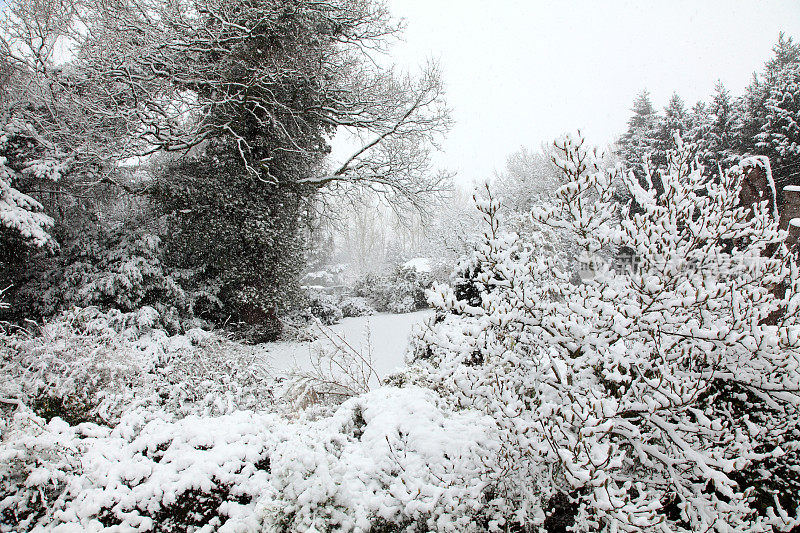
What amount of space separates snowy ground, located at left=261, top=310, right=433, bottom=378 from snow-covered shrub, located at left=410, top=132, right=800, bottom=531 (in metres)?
3.10

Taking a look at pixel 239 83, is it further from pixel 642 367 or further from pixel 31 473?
pixel 642 367

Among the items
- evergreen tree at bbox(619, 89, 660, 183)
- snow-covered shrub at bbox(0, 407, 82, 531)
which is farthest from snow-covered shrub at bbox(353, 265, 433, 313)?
snow-covered shrub at bbox(0, 407, 82, 531)

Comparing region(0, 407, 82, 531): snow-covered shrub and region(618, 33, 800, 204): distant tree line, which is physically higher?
region(618, 33, 800, 204): distant tree line

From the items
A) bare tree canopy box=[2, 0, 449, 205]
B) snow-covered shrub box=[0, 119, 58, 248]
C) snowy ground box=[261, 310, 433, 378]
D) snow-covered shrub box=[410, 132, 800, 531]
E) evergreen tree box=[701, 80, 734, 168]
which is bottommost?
snowy ground box=[261, 310, 433, 378]

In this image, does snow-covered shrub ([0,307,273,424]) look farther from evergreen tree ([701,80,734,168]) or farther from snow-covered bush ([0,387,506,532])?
evergreen tree ([701,80,734,168])

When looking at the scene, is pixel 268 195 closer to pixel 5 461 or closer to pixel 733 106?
pixel 5 461

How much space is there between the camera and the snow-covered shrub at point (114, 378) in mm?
3312

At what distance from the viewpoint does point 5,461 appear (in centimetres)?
200

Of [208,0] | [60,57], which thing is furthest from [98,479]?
[60,57]

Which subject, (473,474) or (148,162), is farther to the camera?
(148,162)

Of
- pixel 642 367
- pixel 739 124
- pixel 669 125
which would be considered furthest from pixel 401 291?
pixel 739 124

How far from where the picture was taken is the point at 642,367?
178 cm

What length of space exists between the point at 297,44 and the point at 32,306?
24.4ft

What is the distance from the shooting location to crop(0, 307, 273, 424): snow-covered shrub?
3.31 m
